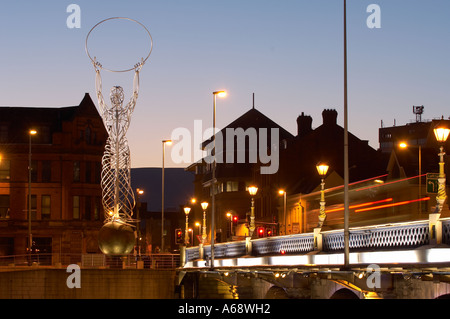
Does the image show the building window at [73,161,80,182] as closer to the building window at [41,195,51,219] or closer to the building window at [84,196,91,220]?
the building window at [84,196,91,220]

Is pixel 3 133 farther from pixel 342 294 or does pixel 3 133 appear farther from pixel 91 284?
pixel 342 294

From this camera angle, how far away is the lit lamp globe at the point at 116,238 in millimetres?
45156

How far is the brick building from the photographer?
95875 mm

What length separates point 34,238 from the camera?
316ft

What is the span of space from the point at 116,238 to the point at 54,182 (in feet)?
178

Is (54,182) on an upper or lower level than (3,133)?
lower

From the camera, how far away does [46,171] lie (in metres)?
98.4

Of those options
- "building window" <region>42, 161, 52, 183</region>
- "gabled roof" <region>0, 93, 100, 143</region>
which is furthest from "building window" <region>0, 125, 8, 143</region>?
"building window" <region>42, 161, 52, 183</region>

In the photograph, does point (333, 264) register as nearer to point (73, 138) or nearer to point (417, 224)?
point (417, 224)

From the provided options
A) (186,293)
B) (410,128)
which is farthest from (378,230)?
(410,128)

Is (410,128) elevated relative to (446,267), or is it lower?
elevated

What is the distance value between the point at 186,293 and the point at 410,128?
9810cm

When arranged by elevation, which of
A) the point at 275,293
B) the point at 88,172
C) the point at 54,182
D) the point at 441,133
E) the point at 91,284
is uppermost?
the point at 88,172

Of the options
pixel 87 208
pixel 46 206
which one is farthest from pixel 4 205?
pixel 87 208
